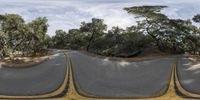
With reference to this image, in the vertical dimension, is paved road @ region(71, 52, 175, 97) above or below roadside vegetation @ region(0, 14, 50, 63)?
below

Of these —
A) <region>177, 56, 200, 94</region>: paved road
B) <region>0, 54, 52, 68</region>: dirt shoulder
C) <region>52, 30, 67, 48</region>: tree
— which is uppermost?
<region>52, 30, 67, 48</region>: tree

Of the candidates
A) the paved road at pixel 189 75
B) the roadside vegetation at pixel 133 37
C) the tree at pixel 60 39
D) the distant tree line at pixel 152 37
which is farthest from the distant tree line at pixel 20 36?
the tree at pixel 60 39

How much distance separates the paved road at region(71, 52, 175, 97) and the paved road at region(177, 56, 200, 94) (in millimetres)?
1495

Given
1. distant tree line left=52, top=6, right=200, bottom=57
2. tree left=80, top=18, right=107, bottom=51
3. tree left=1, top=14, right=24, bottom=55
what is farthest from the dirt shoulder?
tree left=80, top=18, right=107, bottom=51

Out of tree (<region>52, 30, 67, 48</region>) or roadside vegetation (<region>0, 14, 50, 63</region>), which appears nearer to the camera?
roadside vegetation (<region>0, 14, 50, 63</region>)

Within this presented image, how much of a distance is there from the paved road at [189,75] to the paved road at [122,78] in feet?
4.90

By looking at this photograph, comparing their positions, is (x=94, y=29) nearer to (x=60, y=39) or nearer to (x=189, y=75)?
(x=60, y=39)

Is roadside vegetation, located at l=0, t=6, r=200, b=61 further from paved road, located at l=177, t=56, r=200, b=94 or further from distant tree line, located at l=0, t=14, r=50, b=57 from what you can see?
paved road, located at l=177, t=56, r=200, b=94

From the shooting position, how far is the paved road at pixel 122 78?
30.8m

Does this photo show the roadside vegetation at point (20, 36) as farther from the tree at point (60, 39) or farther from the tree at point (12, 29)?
the tree at point (60, 39)

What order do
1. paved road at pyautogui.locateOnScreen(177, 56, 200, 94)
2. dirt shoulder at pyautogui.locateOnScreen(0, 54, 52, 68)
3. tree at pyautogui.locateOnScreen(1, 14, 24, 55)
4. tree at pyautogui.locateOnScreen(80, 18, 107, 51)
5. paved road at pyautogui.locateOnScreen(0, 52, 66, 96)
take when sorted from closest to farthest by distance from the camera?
paved road at pyautogui.locateOnScreen(0, 52, 66, 96) < paved road at pyautogui.locateOnScreen(177, 56, 200, 94) < dirt shoulder at pyautogui.locateOnScreen(0, 54, 52, 68) < tree at pyautogui.locateOnScreen(1, 14, 24, 55) < tree at pyautogui.locateOnScreen(80, 18, 107, 51)

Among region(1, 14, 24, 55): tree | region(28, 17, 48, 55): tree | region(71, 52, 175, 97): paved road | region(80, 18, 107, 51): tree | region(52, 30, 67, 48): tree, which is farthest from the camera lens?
region(52, 30, 67, 48): tree

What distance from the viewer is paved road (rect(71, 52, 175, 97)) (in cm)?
3081

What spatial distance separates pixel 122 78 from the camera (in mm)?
37562
